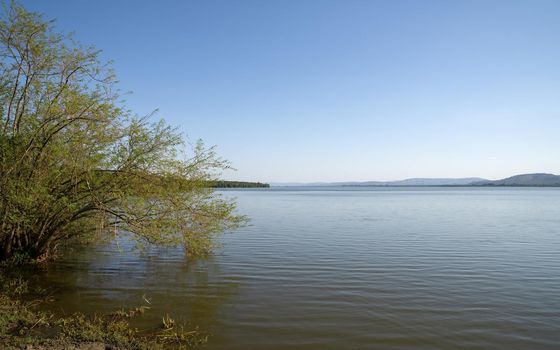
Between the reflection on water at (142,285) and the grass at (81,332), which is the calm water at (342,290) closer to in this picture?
the reflection on water at (142,285)

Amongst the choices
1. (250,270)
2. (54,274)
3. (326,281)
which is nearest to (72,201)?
(54,274)

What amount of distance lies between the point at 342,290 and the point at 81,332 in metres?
8.10

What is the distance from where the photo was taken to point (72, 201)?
47.0ft

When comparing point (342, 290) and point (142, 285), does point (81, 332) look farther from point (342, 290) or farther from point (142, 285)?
point (342, 290)

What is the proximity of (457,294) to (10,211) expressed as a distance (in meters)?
15.0

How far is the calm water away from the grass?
0.60 metres

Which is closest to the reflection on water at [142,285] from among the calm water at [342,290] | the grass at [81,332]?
the calm water at [342,290]

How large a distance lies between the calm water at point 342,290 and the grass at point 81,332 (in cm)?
60

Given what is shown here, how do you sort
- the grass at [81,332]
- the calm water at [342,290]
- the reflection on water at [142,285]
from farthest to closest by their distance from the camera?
the reflection on water at [142,285] < the calm water at [342,290] < the grass at [81,332]

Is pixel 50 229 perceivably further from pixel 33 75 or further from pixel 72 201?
pixel 33 75

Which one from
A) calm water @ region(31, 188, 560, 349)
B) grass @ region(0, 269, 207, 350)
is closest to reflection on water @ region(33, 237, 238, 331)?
calm water @ region(31, 188, 560, 349)

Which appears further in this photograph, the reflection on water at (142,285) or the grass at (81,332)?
the reflection on water at (142,285)

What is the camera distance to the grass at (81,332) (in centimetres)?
804

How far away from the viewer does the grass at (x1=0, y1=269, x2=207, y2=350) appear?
26.4ft
